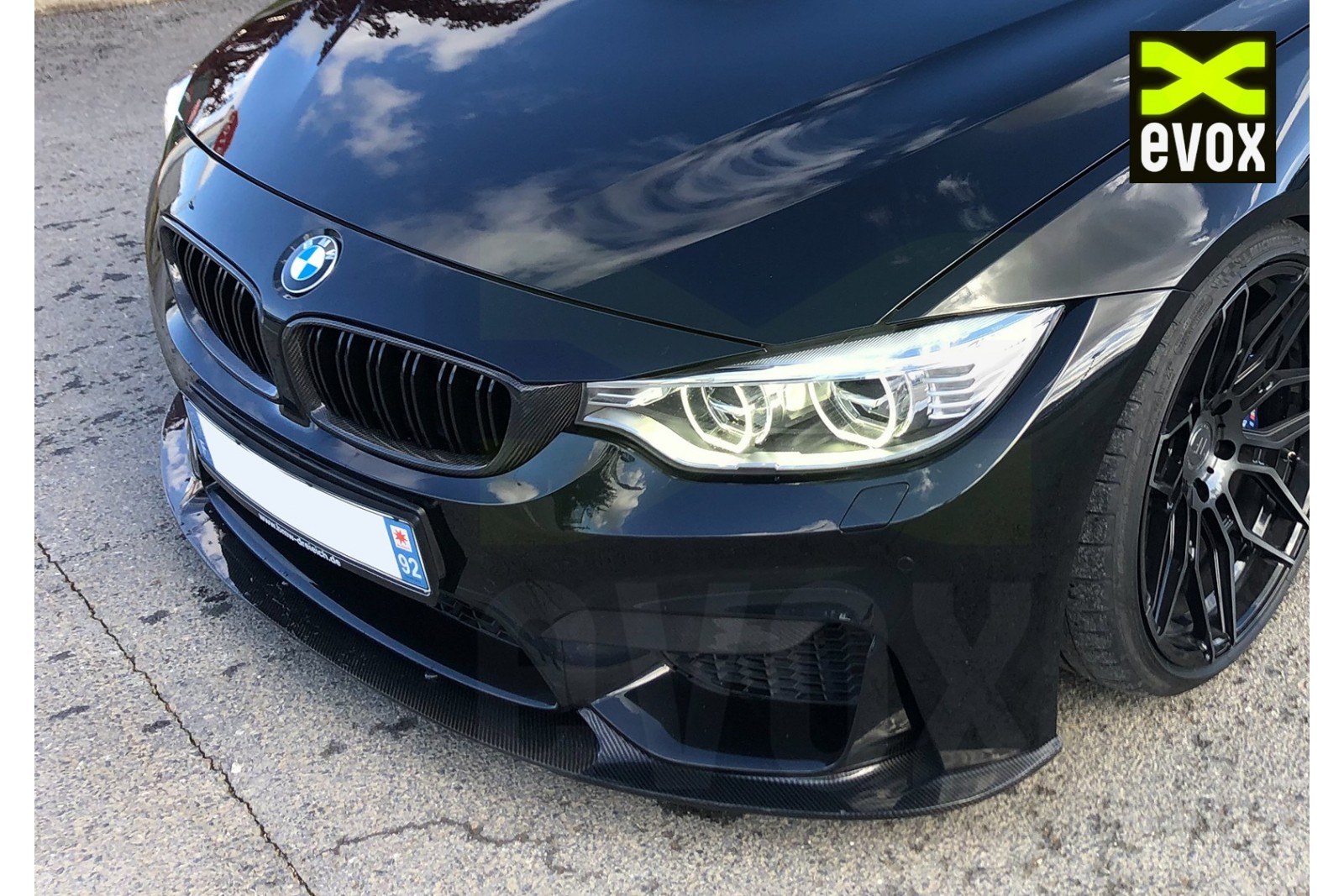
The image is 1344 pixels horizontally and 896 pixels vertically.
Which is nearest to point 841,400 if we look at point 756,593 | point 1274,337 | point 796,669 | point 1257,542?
point 756,593

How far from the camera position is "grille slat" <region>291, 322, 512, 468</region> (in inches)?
70.1

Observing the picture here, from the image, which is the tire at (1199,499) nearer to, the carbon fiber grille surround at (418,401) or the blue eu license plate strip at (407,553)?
the carbon fiber grille surround at (418,401)

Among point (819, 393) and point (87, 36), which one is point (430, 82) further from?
point (87, 36)

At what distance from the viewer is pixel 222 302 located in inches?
84.3

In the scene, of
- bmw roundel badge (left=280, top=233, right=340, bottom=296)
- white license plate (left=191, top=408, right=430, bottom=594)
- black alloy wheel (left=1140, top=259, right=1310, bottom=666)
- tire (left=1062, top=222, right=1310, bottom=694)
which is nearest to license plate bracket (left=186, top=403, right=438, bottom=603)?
white license plate (left=191, top=408, right=430, bottom=594)

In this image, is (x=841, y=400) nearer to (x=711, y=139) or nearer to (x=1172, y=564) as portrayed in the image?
(x=711, y=139)

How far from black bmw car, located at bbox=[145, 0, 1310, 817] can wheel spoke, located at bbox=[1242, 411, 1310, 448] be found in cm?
2

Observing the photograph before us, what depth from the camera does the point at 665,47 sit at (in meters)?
2.12

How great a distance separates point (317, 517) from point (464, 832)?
579mm

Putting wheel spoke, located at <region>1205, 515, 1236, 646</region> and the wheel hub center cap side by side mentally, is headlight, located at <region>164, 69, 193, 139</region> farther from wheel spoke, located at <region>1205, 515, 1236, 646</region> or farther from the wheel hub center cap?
wheel spoke, located at <region>1205, 515, 1236, 646</region>

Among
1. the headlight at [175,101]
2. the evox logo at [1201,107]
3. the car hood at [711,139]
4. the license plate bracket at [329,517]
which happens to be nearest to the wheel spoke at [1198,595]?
the evox logo at [1201,107]

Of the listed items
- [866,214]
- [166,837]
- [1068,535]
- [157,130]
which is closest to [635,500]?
[866,214]

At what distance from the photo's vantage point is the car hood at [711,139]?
5.63 feet

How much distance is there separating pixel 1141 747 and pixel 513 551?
1.18 m
